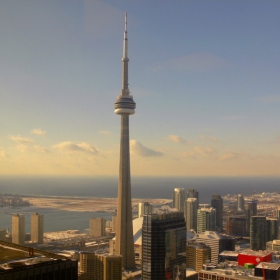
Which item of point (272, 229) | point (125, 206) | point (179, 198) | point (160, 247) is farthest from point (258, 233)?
point (179, 198)

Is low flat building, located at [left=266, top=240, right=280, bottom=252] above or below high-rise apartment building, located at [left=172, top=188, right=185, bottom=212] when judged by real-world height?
below

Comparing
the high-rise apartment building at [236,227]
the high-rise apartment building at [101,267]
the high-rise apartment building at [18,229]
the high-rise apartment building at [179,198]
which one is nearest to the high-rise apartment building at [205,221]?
the high-rise apartment building at [236,227]

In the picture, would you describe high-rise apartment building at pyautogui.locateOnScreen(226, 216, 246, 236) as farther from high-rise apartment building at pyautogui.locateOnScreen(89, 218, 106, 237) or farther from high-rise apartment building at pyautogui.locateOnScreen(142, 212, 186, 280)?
high-rise apartment building at pyautogui.locateOnScreen(142, 212, 186, 280)

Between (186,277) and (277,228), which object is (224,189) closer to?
(277,228)

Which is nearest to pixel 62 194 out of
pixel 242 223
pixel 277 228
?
pixel 242 223

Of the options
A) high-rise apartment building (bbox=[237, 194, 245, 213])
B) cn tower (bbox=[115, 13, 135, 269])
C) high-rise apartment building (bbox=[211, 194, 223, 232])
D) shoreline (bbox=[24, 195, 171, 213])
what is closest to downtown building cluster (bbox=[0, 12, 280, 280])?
cn tower (bbox=[115, 13, 135, 269])

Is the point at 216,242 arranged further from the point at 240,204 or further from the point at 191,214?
the point at 240,204
